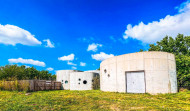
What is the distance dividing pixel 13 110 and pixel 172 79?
43.0ft

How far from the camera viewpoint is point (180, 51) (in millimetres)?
21719

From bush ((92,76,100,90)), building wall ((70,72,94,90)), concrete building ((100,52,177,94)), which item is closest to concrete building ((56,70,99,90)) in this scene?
building wall ((70,72,94,90))

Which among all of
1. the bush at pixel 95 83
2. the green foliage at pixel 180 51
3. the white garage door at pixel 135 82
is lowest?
the bush at pixel 95 83

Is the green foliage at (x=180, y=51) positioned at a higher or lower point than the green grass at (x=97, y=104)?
higher

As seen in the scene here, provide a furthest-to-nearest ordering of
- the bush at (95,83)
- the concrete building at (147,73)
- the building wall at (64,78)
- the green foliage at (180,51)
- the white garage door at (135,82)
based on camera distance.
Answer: the building wall at (64,78)
the bush at (95,83)
the green foliage at (180,51)
the white garage door at (135,82)
the concrete building at (147,73)

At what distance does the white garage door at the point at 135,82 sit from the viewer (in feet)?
41.4

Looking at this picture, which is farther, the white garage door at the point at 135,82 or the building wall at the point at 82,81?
the building wall at the point at 82,81

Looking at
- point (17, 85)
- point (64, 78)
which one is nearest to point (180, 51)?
point (64, 78)

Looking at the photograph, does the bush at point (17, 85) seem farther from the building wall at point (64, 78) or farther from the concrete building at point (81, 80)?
the building wall at point (64, 78)

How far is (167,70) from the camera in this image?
495 inches

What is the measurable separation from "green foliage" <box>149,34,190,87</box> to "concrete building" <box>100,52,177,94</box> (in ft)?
19.5

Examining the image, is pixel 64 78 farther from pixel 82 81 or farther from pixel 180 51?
pixel 180 51

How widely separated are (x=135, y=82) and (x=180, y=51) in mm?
13681

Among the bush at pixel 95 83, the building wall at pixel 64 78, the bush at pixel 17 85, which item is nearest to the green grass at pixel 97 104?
the bush at pixel 17 85
